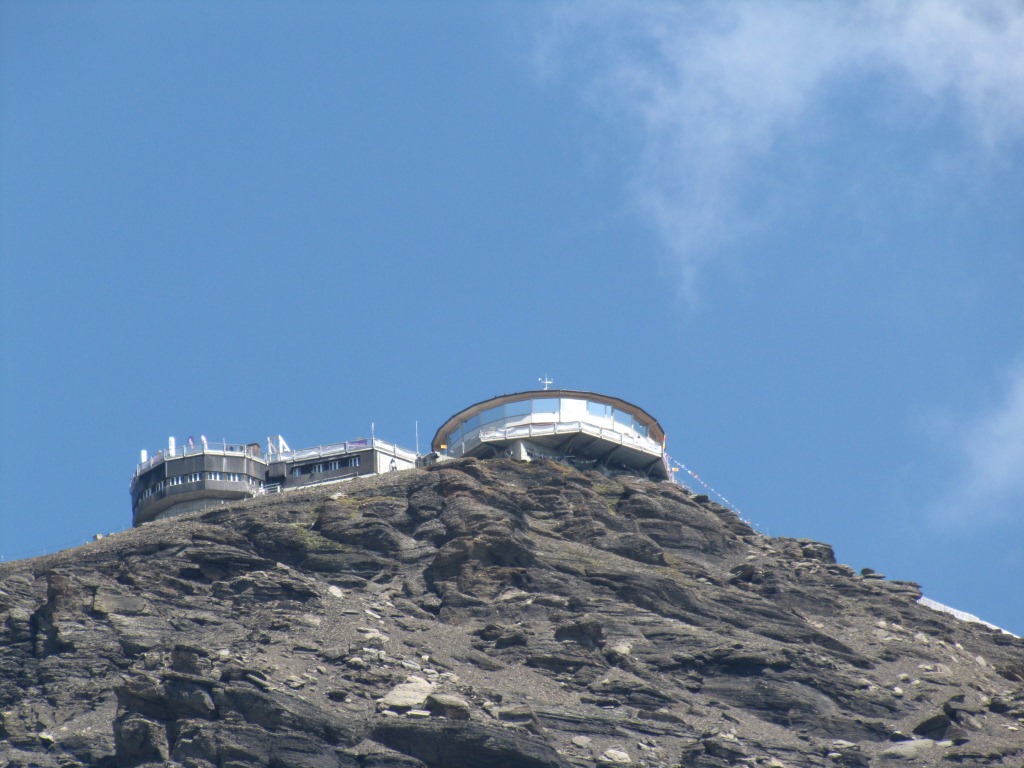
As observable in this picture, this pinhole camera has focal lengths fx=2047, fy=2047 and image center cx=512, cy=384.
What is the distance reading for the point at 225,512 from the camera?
102m

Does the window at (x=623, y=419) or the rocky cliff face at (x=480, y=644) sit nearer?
the rocky cliff face at (x=480, y=644)

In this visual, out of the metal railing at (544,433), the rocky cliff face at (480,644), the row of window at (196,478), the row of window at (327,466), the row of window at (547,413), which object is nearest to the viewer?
the rocky cliff face at (480,644)

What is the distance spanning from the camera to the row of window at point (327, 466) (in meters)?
119

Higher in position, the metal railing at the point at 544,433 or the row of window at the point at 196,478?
the row of window at the point at 196,478

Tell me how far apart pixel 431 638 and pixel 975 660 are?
28107mm

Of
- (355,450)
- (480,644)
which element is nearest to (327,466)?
(355,450)

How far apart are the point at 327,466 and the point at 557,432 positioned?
15.4 m

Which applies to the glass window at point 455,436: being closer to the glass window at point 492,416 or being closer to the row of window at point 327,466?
the glass window at point 492,416

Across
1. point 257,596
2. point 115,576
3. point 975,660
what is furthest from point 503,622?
point 975,660

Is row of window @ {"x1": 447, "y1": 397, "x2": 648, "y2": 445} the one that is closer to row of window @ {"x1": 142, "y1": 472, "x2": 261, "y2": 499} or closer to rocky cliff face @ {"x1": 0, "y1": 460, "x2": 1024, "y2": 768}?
rocky cliff face @ {"x1": 0, "y1": 460, "x2": 1024, "y2": 768}

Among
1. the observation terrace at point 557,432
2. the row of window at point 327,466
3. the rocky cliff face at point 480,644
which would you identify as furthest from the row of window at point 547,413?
the rocky cliff face at point 480,644

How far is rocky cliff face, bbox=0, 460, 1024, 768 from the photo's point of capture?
7400cm

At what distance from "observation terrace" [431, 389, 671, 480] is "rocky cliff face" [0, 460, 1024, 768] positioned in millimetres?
6210

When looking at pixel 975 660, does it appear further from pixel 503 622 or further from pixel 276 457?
pixel 276 457
